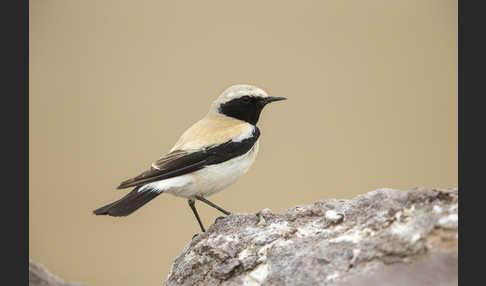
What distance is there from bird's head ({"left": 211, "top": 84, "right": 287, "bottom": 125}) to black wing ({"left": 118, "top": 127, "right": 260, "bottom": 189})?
1.42 ft

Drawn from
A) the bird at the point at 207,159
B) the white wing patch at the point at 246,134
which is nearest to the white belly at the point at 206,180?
the bird at the point at 207,159

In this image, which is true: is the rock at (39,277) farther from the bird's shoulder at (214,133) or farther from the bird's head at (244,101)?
the bird's head at (244,101)

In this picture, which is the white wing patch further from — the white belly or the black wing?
the white belly

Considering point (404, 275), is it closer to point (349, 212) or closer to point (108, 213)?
point (349, 212)

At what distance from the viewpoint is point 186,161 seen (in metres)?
4.11

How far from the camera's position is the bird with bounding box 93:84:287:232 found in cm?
398

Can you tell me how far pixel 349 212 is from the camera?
3.39 m

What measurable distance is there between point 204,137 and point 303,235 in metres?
1.30

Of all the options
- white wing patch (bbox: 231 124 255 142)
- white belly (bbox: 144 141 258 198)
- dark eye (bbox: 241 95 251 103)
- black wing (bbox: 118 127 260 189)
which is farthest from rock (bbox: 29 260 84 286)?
dark eye (bbox: 241 95 251 103)

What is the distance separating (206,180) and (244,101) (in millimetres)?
873

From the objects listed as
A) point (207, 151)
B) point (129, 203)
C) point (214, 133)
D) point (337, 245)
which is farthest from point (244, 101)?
point (337, 245)

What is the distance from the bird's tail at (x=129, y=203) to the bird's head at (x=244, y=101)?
3.68 feet

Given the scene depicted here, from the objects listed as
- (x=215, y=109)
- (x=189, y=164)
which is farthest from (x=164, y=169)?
(x=215, y=109)

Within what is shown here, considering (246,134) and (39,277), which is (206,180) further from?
(39,277)
